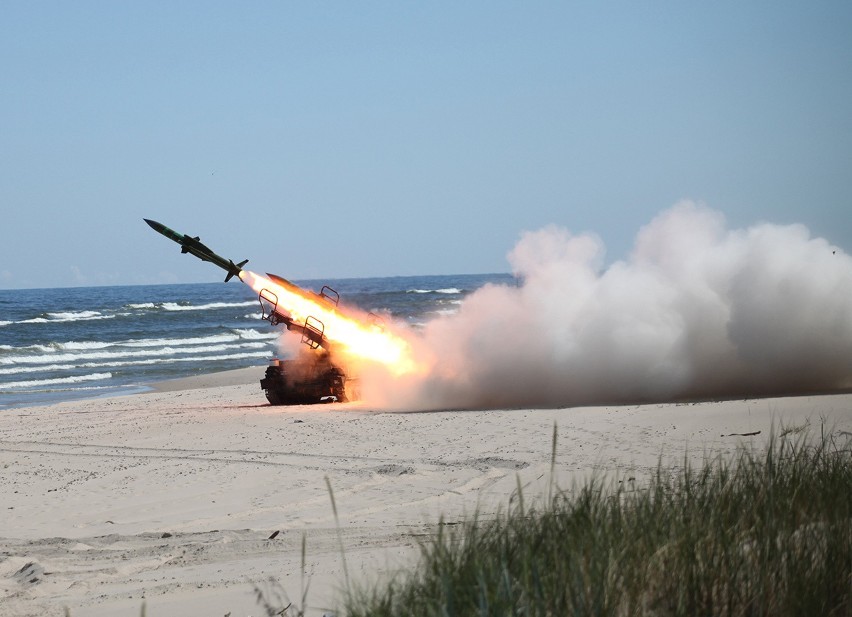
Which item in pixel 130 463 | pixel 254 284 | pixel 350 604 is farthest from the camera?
pixel 254 284

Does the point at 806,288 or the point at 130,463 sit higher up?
the point at 806,288

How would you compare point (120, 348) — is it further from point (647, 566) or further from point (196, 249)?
point (647, 566)

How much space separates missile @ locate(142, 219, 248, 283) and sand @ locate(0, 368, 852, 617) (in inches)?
113

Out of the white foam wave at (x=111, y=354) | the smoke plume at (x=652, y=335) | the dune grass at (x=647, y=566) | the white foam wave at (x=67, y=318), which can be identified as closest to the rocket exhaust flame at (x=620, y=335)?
the smoke plume at (x=652, y=335)

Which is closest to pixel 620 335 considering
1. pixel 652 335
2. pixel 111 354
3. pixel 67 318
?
pixel 652 335

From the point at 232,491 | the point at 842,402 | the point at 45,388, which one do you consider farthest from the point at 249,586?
the point at 45,388

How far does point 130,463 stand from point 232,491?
294cm

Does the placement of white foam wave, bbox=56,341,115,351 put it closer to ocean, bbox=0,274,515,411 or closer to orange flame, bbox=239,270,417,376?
ocean, bbox=0,274,515,411

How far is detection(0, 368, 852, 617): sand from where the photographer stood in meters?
8.17

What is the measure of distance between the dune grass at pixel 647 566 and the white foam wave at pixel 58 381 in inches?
1078

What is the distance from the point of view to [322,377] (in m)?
21.2

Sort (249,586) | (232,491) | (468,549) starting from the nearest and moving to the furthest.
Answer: (468,549) → (249,586) → (232,491)

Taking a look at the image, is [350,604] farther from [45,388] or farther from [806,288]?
[45,388]

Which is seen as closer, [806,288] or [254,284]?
[806,288]
